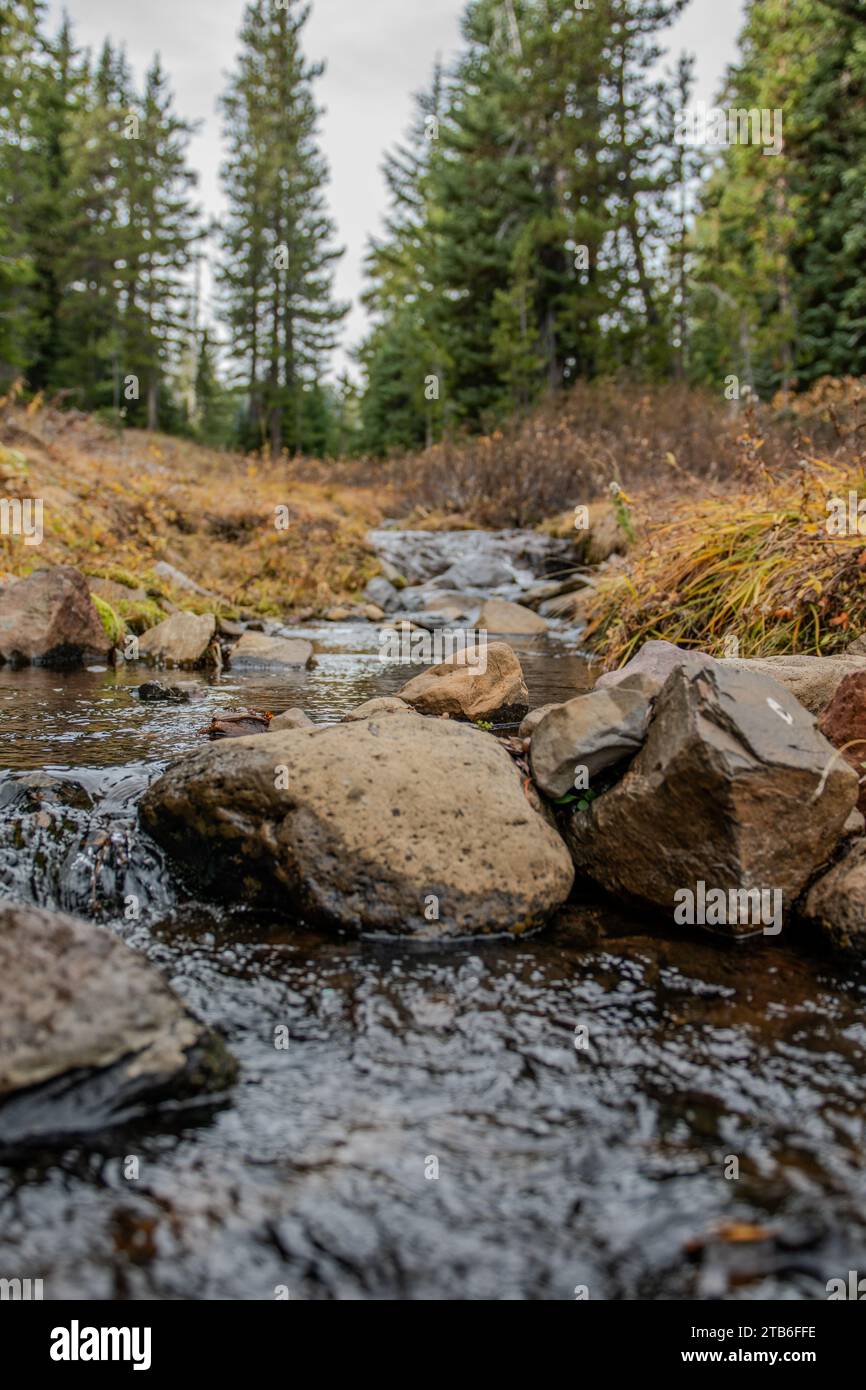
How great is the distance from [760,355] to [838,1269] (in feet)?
84.3

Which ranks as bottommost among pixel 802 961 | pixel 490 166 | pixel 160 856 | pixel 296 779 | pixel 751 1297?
pixel 751 1297

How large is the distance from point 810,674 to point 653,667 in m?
0.65

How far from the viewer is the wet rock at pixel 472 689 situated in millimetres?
4199

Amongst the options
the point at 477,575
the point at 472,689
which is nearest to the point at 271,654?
the point at 472,689

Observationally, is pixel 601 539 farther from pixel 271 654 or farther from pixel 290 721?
pixel 290 721

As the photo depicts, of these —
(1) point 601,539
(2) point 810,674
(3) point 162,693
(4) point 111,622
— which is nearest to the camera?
(2) point 810,674

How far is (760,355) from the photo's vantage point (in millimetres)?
23547

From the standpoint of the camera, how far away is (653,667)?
12.6 feet

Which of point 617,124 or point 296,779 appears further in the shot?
point 617,124

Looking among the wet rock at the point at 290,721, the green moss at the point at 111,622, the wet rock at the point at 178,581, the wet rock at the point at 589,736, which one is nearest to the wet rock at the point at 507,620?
the wet rock at the point at 178,581

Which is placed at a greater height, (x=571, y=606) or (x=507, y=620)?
(x=571, y=606)

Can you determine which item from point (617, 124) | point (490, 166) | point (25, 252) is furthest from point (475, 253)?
point (25, 252)

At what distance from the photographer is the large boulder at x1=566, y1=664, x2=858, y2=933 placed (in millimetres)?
2693

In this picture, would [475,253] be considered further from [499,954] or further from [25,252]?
[499,954]
